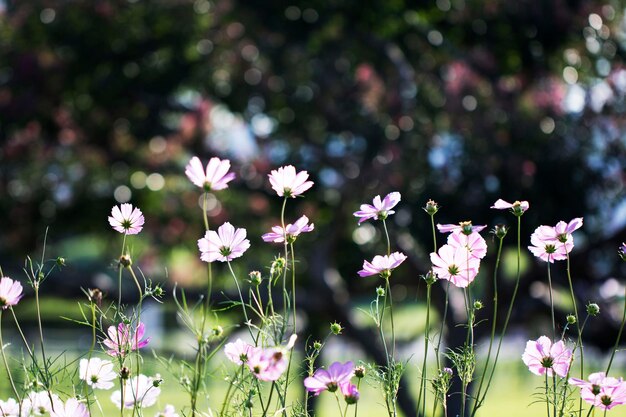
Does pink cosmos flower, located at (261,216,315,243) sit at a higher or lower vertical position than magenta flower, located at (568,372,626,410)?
higher

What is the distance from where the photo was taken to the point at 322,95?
7.17 meters

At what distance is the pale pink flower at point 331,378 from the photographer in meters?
1.21

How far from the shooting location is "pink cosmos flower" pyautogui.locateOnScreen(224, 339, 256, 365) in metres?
1.33

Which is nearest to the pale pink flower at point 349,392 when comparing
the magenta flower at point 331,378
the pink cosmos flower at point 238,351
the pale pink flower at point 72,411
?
the magenta flower at point 331,378

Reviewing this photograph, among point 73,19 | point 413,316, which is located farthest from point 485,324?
point 413,316

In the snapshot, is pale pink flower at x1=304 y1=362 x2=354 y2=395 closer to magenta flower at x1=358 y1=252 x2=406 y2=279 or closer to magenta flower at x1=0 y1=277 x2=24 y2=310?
magenta flower at x1=358 y1=252 x2=406 y2=279

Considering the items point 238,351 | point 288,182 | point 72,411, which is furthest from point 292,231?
point 72,411

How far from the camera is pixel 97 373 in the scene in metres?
1.48

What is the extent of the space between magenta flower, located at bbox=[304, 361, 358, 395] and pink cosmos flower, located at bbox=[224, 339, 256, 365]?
5.8 inches

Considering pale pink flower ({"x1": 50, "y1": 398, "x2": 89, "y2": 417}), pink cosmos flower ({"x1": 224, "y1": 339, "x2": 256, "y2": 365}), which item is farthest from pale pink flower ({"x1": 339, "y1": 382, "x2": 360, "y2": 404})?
pale pink flower ({"x1": 50, "y1": 398, "x2": 89, "y2": 417})

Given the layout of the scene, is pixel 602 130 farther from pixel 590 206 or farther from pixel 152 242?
pixel 152 242

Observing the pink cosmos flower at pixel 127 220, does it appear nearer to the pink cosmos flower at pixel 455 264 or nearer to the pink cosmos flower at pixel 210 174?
the pink cosmos flower at pixel 210 174

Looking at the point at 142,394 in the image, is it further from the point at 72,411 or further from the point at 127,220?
the point at 127,220

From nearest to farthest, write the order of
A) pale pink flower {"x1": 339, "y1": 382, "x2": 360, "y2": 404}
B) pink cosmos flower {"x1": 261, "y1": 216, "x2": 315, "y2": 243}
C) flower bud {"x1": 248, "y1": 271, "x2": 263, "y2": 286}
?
pale pink flower {"x1": 339, "y1": 382, "x2": 360, "y2": 404} < flower bud {"x1": 248, "y1": 271, "x2": 263, "y2": 286} < pink cosmos flower {"x1": 261, "y1": 216, "x2": 315, "y2": 243}
